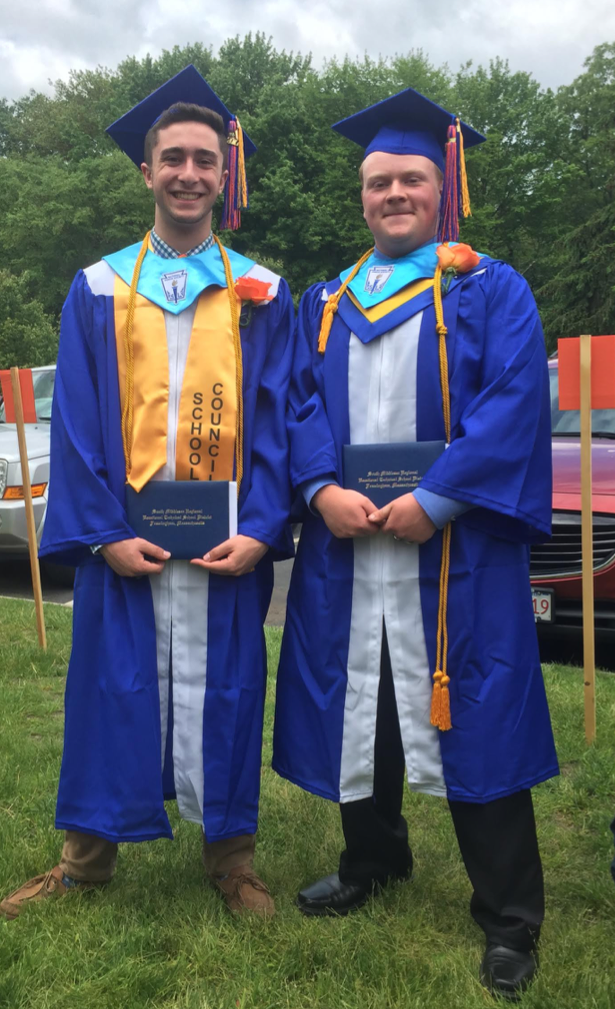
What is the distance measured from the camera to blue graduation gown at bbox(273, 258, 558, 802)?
7.60 ft

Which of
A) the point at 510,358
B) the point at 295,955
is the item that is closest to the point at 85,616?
the point at 295,955

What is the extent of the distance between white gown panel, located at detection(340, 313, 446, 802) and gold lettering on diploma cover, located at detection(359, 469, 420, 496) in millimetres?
97

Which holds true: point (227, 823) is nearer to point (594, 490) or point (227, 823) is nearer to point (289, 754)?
point (289, 754)

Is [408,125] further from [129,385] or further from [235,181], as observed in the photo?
[129,385]

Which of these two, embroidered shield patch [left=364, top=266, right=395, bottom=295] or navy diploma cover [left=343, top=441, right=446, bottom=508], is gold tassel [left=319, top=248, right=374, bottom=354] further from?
navy diploma cover [left=343, top=441, right=446, bottom=508]

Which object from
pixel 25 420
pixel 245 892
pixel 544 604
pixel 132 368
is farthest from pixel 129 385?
pixel 25 420

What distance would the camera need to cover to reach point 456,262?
2.42m

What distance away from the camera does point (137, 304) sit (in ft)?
8.45

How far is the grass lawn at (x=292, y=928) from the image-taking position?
7.41 ft

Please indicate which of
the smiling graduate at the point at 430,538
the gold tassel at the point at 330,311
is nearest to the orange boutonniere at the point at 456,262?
the smiling graduate at the point at 430,538

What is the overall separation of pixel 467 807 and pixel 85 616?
3.81 feet

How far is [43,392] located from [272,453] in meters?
6.58

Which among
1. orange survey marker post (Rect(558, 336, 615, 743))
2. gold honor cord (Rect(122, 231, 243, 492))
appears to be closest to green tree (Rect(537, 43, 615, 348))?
orange survey marker post (Rect(558, 336, 615, 743))

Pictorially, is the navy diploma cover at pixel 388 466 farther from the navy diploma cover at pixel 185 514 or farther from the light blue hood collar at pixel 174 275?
the light blue hood collar at pixel 174 275
